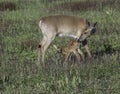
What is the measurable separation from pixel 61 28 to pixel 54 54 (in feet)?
2.53

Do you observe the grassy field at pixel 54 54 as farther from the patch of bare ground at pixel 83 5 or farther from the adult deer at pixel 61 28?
the adult deer at pixel 61 28

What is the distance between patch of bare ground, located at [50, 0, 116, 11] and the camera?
19.3m

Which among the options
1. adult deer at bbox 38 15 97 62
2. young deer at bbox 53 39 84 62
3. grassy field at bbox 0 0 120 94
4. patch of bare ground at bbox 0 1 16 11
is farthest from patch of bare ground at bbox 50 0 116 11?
young deer at bbox 53 39 84 62

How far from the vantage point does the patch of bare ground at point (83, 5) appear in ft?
63.5

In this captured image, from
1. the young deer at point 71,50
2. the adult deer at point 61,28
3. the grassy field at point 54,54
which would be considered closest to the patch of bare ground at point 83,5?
the grassy field at point 54,54

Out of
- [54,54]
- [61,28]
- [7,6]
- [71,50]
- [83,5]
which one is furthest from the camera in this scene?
[7,6]

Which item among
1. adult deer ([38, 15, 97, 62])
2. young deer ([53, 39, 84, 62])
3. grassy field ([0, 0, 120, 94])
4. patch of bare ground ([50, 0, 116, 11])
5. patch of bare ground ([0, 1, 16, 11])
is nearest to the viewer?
grassy field ([0, 0, 120, 94])

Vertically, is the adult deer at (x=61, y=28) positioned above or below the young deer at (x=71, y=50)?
above

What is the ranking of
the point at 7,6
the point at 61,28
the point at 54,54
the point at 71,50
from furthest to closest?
the point at 7,6, the point at 61,28, the point at 54,54, the point at 71,50

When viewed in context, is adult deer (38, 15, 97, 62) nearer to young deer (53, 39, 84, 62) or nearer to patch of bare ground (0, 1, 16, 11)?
young deer (53, 39, 84, 62)

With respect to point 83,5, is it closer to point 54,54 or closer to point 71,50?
point 54,54

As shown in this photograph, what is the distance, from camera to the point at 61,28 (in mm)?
12234

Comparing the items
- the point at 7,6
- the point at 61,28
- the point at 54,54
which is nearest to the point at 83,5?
the point at 7,6

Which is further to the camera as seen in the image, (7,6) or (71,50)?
(7,6)
